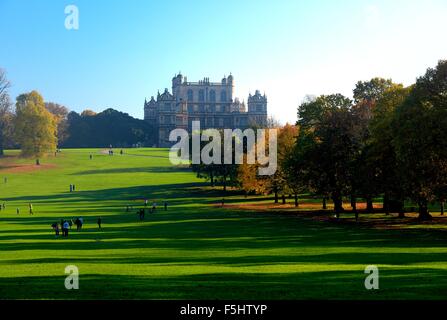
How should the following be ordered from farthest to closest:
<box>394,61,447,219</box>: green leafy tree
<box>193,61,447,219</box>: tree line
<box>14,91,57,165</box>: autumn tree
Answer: <box>14,91,57,165</box>: autumn tree < <box>193,61,447,219</box>: tree line < <box>394,61,447,219</box>: green leafy tree

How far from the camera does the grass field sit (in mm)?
16766

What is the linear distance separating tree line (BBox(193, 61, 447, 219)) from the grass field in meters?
3.50

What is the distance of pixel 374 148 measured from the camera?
43.3 metres

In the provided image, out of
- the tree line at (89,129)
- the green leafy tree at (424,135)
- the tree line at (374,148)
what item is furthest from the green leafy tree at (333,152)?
the tree line at (89,129)

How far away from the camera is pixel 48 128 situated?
10681 cm

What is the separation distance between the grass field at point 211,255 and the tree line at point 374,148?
3.50 m

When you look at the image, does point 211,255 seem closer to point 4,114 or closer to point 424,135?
point 424,135

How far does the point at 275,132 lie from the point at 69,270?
48014 millimetres

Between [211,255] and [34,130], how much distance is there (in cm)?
8624

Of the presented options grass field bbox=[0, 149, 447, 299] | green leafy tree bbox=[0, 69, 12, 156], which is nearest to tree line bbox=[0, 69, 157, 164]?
green leafy tree bbox=[0, 69, 12, 156]

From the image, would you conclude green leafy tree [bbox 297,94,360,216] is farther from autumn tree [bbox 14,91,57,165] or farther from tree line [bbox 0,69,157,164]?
tree line [bbox 0,69,157,164]

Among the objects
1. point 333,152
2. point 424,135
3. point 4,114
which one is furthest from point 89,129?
point 424,135

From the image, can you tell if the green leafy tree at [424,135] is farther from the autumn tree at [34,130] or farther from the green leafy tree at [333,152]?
the autumn tree at [34,130]

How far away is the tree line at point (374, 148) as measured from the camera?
3734cm
